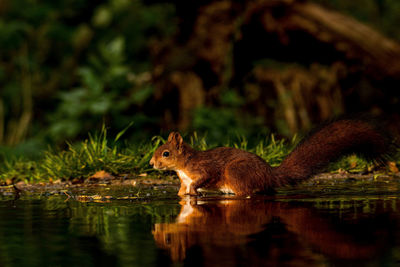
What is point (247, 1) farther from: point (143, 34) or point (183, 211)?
point (183, 211)

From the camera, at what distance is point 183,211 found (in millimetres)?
4926

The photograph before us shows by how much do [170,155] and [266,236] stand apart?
2.90 m

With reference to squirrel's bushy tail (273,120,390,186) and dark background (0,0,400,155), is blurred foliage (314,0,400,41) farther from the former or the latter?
squirrel's bushy tail (273,120,390,186)

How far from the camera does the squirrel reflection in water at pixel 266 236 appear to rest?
3.05 m

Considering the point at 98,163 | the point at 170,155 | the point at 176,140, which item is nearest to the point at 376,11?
the point at 98,163

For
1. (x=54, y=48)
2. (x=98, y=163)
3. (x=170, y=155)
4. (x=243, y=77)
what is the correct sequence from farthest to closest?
(x=54, y=48), (x=243, y=77), (x=98, y=163), (x=170, y=155)

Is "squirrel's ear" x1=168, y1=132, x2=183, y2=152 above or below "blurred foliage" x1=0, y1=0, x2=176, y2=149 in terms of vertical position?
below

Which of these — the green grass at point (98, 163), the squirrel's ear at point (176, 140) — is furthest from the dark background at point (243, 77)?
the squirrel's ear at point (176, 140)

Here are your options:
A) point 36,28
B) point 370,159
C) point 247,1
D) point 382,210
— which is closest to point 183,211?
point 382,210

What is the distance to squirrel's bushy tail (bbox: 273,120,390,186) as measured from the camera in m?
6.34

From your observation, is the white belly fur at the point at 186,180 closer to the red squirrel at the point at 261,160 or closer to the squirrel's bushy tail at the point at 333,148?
the red squirrel at the point at 261,160

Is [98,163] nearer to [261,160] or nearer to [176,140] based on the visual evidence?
[176,140]

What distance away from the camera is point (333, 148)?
640 cm

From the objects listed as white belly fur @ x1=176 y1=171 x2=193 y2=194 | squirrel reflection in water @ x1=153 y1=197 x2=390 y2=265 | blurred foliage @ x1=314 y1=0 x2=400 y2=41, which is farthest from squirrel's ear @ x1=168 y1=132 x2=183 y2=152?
blurred foliage @ x1=314 y1=0 x2=400 y2=41
